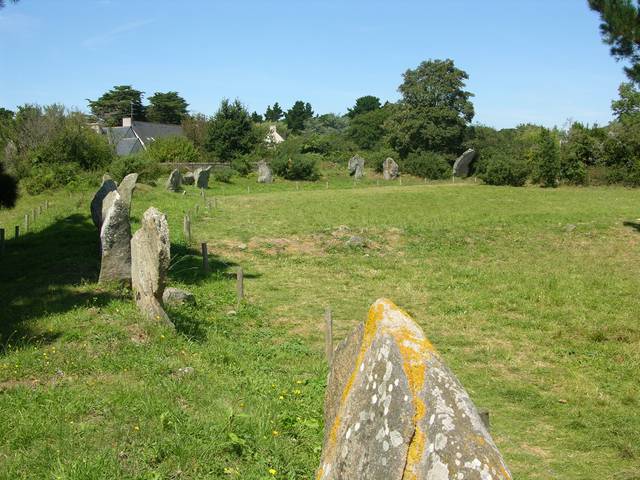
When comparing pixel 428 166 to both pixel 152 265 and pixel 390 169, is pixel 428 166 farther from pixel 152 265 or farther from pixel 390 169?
pixel 152 265

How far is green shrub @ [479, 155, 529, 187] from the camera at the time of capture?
157 feet

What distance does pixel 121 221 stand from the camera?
1471cm

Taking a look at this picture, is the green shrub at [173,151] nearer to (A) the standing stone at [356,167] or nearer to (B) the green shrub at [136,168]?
(B) the green shrub at [136,168]

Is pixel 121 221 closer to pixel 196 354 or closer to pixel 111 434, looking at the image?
pixel 196 354

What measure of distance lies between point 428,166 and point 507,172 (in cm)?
872

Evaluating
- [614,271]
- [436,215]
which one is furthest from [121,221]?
[436,215]

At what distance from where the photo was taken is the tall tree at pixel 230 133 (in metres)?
60.2

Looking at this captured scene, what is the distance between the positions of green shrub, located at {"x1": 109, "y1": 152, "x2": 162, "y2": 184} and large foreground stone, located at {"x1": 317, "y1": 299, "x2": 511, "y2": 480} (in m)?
39.6

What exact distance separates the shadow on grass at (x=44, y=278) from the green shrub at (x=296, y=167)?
2959cm

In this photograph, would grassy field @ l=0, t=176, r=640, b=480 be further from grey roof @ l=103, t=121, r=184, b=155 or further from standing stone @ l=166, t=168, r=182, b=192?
grey roof @ l=103, t=121, r=184, b=155

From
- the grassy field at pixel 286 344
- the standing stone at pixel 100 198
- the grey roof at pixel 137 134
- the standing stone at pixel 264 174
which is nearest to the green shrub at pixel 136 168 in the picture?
the standing stone at pixel 264 174

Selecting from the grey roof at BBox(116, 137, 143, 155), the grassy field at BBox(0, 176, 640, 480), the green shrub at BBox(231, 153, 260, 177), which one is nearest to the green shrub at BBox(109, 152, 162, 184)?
the green shrub at BBox(231, 153, 260, 177)

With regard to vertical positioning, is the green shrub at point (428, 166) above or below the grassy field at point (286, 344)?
above

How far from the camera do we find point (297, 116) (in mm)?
136125
